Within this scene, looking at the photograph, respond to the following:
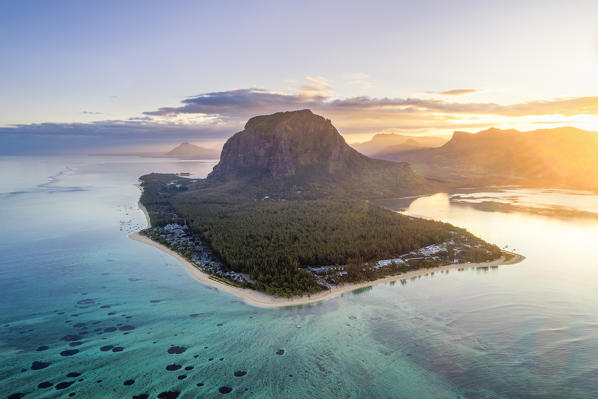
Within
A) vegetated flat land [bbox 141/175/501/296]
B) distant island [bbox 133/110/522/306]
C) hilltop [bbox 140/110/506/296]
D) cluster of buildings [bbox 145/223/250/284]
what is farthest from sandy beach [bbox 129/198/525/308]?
cluster of buildings [bbox 145/223/250/284]

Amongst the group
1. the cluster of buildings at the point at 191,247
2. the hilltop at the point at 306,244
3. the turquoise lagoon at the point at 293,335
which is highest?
the hilltop at the point at 306,244

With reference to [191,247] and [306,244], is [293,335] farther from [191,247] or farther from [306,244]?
[191,247]

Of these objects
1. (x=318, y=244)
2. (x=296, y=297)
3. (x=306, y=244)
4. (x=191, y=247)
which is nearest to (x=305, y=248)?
(x=306, y=244)

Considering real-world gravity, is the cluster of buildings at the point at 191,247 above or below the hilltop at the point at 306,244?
below

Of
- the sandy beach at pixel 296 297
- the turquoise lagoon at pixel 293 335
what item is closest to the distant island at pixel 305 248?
the sandy beach at pixel 296 297

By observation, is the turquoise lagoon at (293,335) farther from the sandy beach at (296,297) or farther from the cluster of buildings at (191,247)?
the cluster of buildings at (191,247)

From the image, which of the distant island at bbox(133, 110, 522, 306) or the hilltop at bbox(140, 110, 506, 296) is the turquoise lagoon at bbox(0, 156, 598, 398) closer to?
the distant island at bbox(133, 110, 522, 306)
